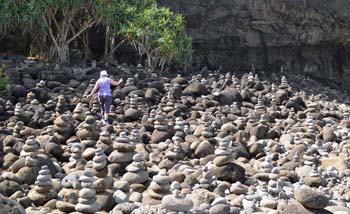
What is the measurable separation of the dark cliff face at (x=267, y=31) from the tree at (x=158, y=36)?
18.4ft

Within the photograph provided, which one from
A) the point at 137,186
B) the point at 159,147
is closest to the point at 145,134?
the point at 159,147

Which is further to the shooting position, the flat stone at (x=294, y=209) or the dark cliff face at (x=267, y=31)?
the dark cliff face at (x=267, y=31)

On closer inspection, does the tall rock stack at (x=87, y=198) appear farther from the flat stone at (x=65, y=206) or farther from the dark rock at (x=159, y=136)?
the dark rock at (x=159, y=136)

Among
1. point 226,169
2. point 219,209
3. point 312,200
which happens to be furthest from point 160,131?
point 312,200

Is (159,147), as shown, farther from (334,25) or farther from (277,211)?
(334,25)

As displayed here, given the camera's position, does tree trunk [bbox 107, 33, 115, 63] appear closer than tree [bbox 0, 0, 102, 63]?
No

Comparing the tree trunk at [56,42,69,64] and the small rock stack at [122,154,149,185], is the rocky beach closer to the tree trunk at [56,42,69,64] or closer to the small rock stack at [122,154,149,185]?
the small rock stack at [122,154,149,185]

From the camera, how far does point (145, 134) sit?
9.38 meters

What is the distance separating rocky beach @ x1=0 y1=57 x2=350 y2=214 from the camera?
594 centimetres

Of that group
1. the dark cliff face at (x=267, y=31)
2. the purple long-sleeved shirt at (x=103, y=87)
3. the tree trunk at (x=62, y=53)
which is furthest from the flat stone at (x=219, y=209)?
the dark cliff face at (x=267, y=31)

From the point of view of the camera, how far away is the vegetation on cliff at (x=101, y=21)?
61.8ft

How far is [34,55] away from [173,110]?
1059 cm

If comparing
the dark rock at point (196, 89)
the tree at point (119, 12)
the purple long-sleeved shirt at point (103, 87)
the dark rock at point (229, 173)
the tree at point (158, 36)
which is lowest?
the dark rock at point (229, 173)

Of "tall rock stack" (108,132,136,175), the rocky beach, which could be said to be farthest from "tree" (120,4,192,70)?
"tall rock stack" (108,132,136,175)
